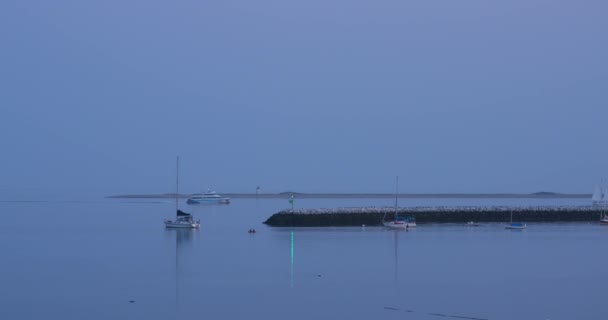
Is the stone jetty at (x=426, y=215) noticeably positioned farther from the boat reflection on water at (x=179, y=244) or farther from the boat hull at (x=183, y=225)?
the boat reflection on water at (x=179, y=244)

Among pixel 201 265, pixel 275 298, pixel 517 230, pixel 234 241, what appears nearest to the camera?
pixel 275 298

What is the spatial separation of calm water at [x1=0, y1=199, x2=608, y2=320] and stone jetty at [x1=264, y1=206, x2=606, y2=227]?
421 centimetres

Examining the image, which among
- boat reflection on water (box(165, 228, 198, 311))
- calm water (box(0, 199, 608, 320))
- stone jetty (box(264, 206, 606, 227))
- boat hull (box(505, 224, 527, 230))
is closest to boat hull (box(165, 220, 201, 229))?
boat reflection on water (box(165, 228, 198, 311))

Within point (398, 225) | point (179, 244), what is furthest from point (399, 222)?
point (179, 244)

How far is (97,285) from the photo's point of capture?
104 feet

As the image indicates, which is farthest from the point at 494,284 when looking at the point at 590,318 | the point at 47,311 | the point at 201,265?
the point at 47,311

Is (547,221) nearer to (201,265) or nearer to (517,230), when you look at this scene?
(517,230)

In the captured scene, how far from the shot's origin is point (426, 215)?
68750 millimetres

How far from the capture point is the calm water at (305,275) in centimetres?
2667

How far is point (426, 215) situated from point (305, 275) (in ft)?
116

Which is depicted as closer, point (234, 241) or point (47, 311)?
point (47, 311)

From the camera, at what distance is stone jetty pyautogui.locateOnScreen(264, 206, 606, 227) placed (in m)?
63.4

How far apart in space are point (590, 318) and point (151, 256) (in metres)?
23.3

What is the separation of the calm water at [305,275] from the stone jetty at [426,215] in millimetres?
4212
